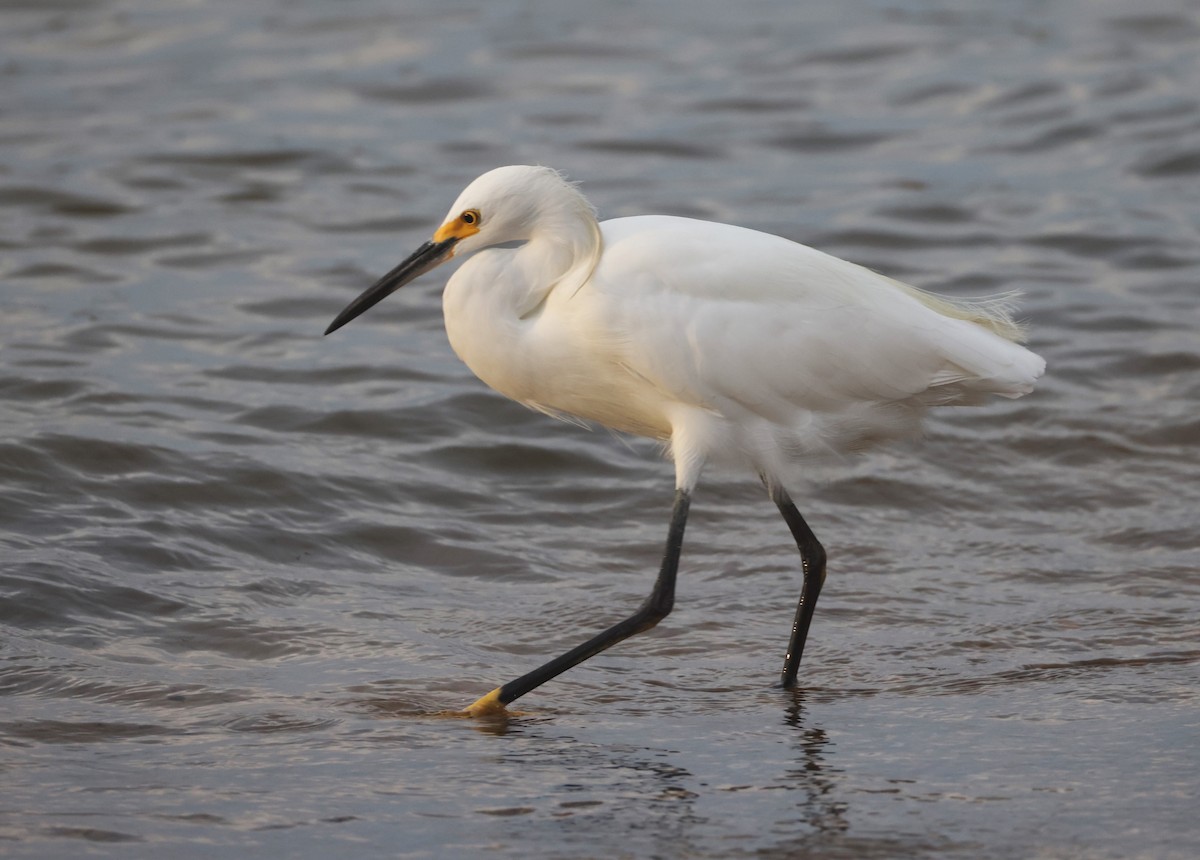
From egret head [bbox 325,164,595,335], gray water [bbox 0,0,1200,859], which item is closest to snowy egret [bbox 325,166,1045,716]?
egret head [bbox 325,164,595,335]

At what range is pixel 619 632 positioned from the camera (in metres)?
4.98

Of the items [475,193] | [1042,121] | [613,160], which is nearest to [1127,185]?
[1042,121]

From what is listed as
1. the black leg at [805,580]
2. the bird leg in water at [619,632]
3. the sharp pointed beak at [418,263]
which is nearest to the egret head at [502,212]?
the sharp pointed beak at [418,263]

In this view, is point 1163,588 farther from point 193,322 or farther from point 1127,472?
point 193,322

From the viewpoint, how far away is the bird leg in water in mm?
4777

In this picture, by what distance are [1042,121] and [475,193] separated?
8.77m

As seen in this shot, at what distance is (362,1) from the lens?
15992 mm

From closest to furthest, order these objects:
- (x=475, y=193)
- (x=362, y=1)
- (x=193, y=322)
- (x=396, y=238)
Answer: (x=475, y=193) < (x=193, y=322) < (x=396, y=238) < (x=362, y=1)

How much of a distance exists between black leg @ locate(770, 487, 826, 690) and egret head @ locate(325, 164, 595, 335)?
1117 millimetres

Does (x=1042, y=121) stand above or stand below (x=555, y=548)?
above

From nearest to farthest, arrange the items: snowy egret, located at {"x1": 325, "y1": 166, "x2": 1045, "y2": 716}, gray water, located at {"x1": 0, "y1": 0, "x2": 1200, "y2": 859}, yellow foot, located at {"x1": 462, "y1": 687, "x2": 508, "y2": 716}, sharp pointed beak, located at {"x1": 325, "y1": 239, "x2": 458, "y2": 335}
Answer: gray water, located at {"x1": 0, "y1": 0, "x2": 1200, "y2": 859}, yellow foot, located at {"x1": 462, "y1": 687, "x2": 508, "y2": 716}, snowy egret, located at {"x1": 325, "y1": 166, "x2": 1045, "y2": 716}, sharp pointed beak, located at {"x1": 325, "y1": 239, "x2": 458, "y2": 335}

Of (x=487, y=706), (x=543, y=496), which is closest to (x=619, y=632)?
(x=487, y=706)

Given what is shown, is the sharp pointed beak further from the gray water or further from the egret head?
the gray water

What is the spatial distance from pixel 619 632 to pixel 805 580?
718mm
